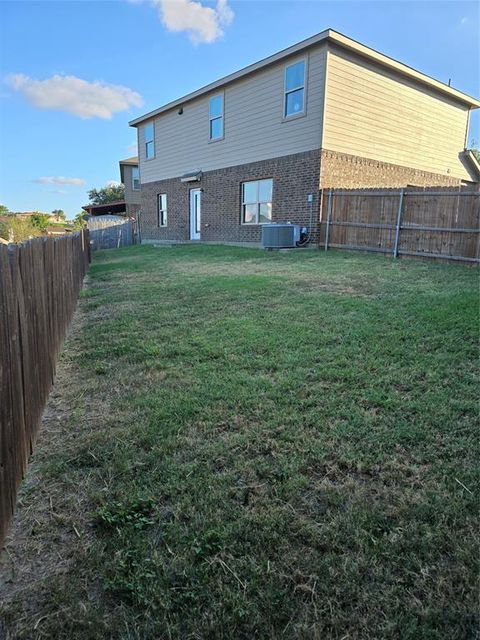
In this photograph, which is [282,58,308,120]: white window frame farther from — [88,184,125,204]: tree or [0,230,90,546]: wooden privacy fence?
[88,184,125,204]: tree

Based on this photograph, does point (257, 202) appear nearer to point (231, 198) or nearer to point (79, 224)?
point (231, 198)

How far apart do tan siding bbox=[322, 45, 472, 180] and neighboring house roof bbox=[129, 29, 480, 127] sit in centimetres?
23

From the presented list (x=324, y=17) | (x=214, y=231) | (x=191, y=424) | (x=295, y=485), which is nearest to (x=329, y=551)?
(x=295, y=485)

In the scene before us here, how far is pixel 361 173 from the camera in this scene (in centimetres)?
1329

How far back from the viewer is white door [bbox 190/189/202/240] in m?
18.1

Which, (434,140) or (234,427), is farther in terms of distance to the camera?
(434,140)

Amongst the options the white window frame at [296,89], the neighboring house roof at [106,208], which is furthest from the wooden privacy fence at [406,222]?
the neighboring house roof at [106,208]

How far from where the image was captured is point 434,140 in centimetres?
1562

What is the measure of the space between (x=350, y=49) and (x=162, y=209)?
11759mm

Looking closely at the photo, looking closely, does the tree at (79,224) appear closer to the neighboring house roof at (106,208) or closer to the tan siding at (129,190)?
the neighboring house roof at (106,208)

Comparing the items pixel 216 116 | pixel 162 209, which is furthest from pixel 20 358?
pixel 162 209

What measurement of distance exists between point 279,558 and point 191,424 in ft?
3.97

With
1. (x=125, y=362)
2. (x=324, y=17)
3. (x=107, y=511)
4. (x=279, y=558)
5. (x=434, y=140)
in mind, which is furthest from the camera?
(x=434, y=140)

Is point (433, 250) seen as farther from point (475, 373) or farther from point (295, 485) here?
point (295, 485)
